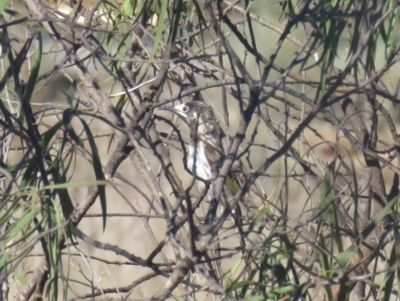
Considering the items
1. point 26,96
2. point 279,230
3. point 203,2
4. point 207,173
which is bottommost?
point 279,230

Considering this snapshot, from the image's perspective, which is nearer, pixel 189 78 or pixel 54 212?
pixel 54 212

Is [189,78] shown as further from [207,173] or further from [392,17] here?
[207,173]

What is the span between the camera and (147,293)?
691 centimetres

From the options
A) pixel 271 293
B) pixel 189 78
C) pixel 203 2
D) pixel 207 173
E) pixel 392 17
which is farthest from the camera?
pixel 207 173

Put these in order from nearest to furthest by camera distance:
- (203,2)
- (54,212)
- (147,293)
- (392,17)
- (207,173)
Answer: (54,212)
(203,2)
(392,17)
(207,173)
(147,293)

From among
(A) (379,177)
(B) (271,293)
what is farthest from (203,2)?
(A) (379,177)

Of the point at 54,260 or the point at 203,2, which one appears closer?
the point at 54,260

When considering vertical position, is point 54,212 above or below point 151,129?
below

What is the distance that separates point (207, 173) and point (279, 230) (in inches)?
106

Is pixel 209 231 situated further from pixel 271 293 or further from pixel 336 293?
pixel 336 293

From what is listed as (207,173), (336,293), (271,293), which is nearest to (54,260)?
(271,293)

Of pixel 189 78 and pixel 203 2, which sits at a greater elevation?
pixel 189 78

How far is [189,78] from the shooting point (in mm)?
3107

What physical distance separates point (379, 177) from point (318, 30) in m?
1.46
